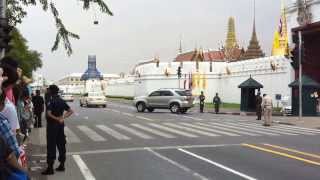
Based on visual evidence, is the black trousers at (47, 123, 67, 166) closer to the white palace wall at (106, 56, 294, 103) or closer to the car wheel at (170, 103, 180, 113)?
the car wheel at (170, 103, 180, 113)

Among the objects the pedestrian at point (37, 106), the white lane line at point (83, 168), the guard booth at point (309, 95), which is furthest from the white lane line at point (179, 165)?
the guard booth at point (309, 95)

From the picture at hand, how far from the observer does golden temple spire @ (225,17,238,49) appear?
376ft

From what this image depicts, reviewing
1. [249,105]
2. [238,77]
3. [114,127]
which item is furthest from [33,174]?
[238,77]

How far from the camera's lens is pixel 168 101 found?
46062mm

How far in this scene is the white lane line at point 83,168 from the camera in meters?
12.2

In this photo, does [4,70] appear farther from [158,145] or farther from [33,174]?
[158,145]

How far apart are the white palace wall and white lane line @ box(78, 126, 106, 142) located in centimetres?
2866

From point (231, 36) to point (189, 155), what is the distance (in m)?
109

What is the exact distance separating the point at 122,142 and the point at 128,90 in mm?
91307

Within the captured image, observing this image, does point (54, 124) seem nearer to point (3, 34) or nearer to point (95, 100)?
point (3, 34)

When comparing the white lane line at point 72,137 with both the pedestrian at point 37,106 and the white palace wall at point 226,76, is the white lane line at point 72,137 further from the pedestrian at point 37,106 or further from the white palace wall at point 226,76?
the white palace wall at point 226,76

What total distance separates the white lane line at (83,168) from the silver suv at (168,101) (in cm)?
2943

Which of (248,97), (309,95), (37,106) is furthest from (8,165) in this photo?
(248,97)

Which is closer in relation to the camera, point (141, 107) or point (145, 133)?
point (145, 133)
